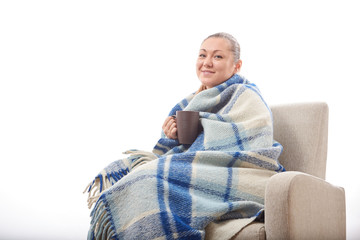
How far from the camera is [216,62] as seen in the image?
181 centimetres

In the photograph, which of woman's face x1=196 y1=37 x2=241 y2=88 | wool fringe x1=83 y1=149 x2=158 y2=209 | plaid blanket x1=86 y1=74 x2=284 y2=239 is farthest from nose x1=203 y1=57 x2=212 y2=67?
wool fringe x1=83 y1=149 x2=158 y2=209

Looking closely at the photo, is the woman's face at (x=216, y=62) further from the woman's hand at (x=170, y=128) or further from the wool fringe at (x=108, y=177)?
the wool fringe at (x=108, y=177)

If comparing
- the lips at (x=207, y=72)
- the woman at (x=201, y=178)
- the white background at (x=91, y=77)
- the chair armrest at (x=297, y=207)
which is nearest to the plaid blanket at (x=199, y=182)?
the woman at (x=201, y=178)

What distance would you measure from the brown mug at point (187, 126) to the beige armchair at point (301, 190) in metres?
0.33

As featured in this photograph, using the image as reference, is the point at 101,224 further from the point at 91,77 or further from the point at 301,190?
the point at 91,77

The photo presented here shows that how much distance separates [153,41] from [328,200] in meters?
1.73

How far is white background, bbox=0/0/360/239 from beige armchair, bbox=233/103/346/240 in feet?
3.22

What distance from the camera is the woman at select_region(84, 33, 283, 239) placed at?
3.86 ft

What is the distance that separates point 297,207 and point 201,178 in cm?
30

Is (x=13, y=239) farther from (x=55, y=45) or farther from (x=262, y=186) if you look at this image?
(x=262, y=186)

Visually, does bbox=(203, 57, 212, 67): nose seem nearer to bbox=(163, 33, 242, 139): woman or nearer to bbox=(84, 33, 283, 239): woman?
bbox=(163, 33, 242, 139): woman

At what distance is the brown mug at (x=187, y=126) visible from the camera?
5.11ft

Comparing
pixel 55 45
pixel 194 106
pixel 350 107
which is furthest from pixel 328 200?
pixel 55 45

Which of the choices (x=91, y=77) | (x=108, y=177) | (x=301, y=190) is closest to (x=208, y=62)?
(x=108, y=177)
